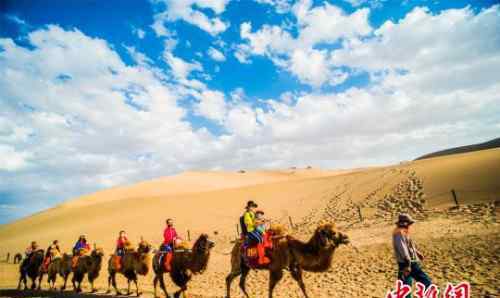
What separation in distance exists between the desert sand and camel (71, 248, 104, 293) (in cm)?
241

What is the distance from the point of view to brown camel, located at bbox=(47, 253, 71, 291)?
15344 millimetres

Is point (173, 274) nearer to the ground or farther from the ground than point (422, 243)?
farther from the ground

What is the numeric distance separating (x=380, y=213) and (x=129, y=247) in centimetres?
1924

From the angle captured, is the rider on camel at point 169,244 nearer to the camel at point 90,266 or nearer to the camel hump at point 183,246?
the camel hump at point 183,246

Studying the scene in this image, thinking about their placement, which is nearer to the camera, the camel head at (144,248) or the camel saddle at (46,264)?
the camel head at (144,248)

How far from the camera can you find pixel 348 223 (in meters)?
23.5

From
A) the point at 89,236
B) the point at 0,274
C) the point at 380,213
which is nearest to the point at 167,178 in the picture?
the point at 89,236

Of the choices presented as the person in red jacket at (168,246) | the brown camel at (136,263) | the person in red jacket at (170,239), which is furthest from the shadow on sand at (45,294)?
the person in red jacket at (170,239)

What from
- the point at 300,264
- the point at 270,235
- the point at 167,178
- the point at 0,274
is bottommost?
the point at 0,274

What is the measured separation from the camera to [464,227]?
1502cm

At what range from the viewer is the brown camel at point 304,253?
24.4 feet

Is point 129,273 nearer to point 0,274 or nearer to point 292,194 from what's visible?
point 0,274

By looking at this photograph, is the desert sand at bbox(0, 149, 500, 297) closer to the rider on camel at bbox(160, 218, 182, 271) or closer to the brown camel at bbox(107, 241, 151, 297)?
the brown camel at bbox(107, 241, 151, 297)

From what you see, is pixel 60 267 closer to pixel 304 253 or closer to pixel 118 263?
pixel 118 263
